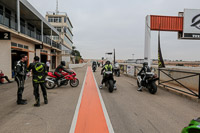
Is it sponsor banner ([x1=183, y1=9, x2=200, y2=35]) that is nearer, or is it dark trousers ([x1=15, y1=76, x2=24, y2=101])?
dark trousers ([x1=15, y1=76, x2=24, y2=101])

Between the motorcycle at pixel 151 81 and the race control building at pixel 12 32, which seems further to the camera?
the race control building at pixel 12 32

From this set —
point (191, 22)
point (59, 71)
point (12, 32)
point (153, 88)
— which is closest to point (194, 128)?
point (153, 88)

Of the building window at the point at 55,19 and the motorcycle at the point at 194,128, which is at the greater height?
the building window at the point at 55,19

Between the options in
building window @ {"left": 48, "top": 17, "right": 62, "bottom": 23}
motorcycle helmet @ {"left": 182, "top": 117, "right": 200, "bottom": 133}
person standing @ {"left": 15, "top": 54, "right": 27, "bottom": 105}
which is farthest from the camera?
building window @ {"left": 48, "top": 17, "right": 62, "bottom": 23}

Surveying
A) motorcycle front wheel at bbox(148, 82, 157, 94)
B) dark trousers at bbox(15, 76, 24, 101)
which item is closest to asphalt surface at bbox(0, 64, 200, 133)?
dark trousers at bbox(15, 76, 24, 101)

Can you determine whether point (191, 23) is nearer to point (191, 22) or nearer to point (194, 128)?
point (191, 22)

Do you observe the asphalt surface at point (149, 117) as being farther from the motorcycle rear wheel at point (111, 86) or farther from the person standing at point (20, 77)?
the person standing at point (20, 77)

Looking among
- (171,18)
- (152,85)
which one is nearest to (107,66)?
(152,85)

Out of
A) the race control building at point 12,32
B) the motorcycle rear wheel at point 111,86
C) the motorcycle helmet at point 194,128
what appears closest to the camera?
the motorcycle helmet at point 194,128

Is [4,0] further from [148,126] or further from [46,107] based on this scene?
[148,126]

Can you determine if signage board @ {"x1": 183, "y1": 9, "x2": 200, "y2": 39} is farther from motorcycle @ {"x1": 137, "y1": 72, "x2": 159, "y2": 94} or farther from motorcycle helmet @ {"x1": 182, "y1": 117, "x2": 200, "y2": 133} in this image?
motorcycle helmet @ {"x1": 182, "y1": 117, "x2": 200, "y2": 133}

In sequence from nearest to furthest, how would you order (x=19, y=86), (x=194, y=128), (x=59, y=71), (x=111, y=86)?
1. (x=194, y=128)
2. (x=19, y=86)
3. (x=111, y=86)
4. (x=59, y=71)

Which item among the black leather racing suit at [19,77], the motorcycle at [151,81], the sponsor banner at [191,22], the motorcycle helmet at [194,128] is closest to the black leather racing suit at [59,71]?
the black leather racing suit at [19,77]

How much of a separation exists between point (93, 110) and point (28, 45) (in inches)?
581
